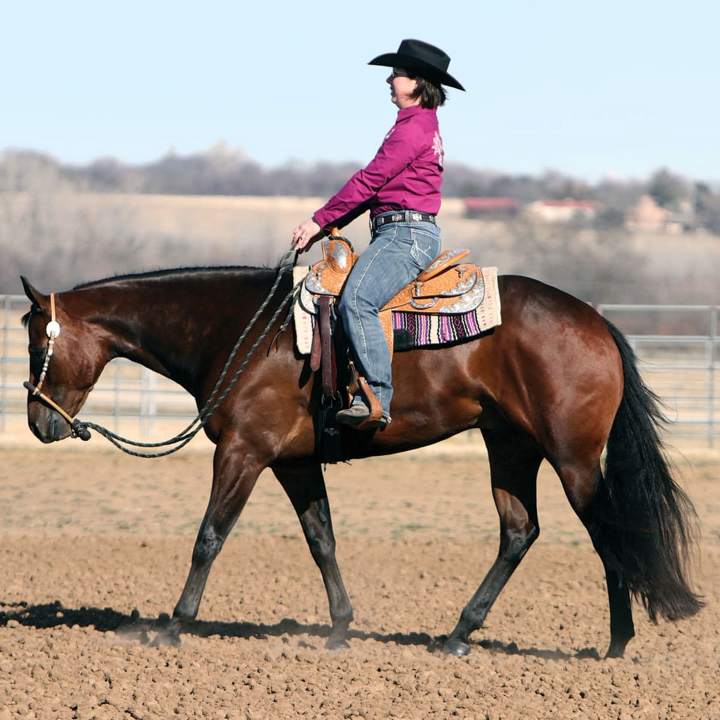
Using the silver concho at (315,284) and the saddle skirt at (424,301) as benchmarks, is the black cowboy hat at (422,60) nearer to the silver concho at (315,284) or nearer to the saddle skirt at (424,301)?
the saddle skirt at (424,301)

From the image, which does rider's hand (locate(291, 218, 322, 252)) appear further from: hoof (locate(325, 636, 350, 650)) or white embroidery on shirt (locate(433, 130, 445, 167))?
hoof (locate(325, 636, 350, 650))

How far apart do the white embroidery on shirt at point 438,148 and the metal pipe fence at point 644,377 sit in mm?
935

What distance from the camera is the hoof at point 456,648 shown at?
18.3 ft

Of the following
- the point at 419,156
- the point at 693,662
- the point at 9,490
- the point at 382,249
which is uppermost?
the point at 419,156

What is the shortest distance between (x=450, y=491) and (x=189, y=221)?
20017 millimetres

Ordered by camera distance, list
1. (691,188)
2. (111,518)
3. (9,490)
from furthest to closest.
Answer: (691,188) < (9,490) < (111,518)

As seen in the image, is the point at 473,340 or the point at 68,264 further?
the point at 68,264

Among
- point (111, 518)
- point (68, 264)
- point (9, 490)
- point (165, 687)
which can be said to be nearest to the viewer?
point (165, 687)

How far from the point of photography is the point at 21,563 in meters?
7.83

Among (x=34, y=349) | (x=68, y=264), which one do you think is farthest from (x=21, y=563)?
(x=68, y=264)

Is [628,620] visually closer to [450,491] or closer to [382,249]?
[382,249]

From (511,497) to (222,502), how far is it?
1407mm

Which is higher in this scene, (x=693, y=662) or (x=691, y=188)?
(x=691, y=188)

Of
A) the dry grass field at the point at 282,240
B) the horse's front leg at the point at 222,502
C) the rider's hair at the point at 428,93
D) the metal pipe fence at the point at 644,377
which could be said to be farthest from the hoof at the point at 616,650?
the dry grass field at the point at 282,240
